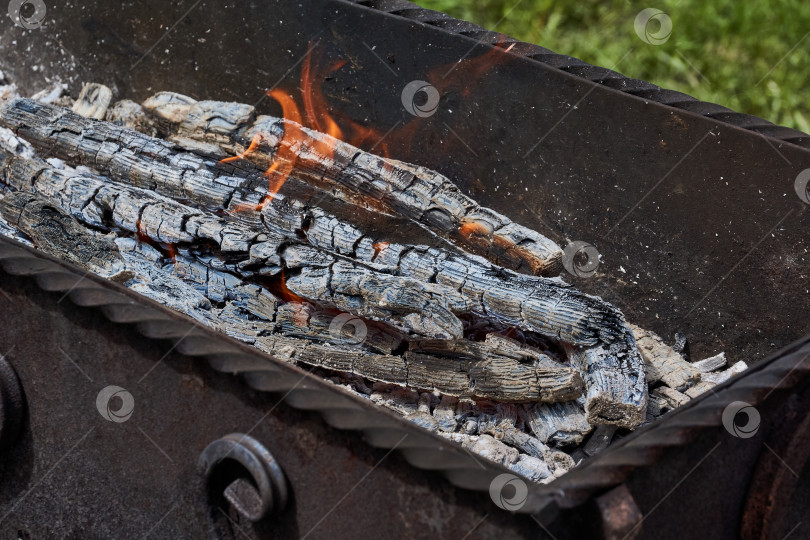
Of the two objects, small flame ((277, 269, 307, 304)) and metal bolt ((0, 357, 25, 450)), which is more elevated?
small flame ((277, 269, 307, 304))

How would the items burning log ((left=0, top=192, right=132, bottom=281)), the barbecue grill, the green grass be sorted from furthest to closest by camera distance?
the green grass
burning log ((left=0, top=192, right=132, bottom=281))
the barbecue grill

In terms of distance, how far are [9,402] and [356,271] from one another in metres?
0.88

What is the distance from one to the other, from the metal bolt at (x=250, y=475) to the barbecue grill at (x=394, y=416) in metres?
0.01

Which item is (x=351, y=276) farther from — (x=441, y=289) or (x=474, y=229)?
(x=474, y=229)

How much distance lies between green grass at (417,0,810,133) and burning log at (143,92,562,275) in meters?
2.14

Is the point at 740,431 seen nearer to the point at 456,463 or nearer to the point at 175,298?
the point at 456,463

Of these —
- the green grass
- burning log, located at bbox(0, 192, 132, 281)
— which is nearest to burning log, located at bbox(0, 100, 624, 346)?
burning log, located at bbox(0, 192, 132, 281)

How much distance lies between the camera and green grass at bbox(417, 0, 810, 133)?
4160mm

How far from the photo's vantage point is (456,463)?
1.25m

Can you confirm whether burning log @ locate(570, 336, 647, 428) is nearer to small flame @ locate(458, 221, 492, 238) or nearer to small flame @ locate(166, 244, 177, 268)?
small flame @ locate(458, 221, 492, 238)

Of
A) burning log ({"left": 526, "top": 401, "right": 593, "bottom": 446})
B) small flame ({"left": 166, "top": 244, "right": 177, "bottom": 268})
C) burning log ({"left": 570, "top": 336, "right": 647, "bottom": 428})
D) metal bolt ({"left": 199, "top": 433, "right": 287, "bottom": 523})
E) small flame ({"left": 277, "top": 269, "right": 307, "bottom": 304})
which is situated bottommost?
small flame ({"left": 166, "top": 244, "right": 177, "bottom": 268})

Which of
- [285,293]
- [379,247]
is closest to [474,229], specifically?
[379,247]

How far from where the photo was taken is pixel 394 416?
1339mm

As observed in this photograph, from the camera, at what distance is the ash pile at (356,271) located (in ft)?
Result: 6.75
